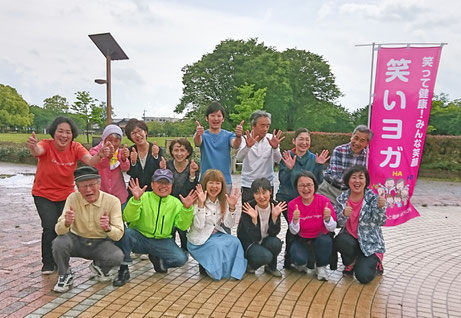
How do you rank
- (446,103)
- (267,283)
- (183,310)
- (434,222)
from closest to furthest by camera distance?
1. (183,310)
2. (267,283)
3. (434,222)
4. (446,103)

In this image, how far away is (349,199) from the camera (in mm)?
4691

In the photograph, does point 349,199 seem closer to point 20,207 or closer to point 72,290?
point 72,290

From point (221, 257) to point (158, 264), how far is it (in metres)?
0.72

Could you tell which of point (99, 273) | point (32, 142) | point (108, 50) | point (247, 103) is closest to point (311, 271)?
point (99, 273)

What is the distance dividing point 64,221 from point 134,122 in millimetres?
1458

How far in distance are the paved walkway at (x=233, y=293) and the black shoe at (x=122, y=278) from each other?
56 mm

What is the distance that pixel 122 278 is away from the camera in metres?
4.28

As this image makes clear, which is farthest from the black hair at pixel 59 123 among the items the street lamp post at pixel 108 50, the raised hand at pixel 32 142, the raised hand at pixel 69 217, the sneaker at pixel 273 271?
the street lamp post at pixel 108 50

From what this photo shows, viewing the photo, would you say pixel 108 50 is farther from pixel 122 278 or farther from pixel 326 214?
pixel 326 214

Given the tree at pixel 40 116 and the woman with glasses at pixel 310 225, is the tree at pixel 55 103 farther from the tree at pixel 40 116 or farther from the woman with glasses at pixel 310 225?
the woman with glasses at pixel 310 225

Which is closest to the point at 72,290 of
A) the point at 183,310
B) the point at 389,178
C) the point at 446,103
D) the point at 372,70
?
the point at 183,310

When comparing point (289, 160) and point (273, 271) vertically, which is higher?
point (289, 160)

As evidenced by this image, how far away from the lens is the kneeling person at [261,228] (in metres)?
4.55

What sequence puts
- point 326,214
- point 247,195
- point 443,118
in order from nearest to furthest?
point 326,214, point 247,195, point 443,118
